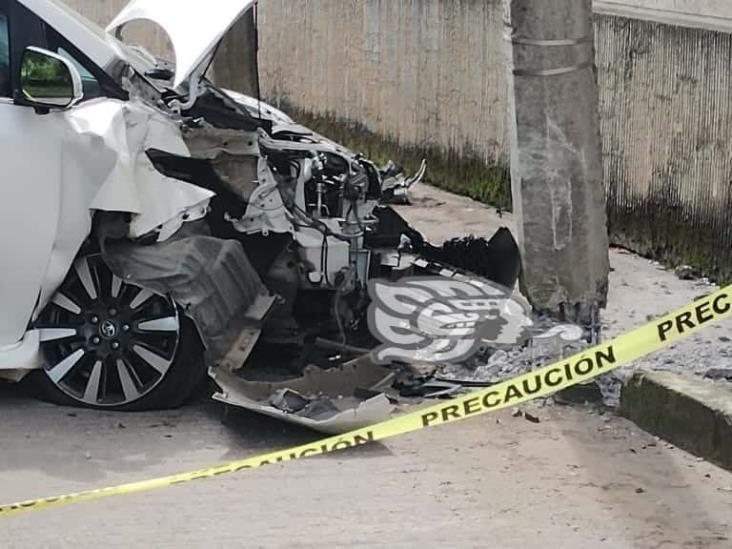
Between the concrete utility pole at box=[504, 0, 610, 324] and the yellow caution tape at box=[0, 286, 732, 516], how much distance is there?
1.38 meters

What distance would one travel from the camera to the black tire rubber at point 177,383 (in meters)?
6.89

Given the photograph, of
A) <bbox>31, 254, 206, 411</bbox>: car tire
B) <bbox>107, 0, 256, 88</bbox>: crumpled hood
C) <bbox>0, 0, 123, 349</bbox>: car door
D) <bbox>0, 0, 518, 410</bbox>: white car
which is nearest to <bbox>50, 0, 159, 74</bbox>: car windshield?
<bbox>0, 0, 518, 410</bbox>: white car

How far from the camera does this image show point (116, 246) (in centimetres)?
693

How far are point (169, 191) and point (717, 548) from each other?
3.04 meters

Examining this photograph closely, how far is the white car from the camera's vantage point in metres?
6.73

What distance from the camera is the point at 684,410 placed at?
6.50 meters

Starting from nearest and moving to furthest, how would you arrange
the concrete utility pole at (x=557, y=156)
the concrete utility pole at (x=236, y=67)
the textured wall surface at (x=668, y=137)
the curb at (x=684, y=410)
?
the curb at (x=684, y=410)
the concrete utility pole at (x=557, y=156)
the textured wall surface at (x=668, y=137)
the concrete utility pole at (x=236, y=67)

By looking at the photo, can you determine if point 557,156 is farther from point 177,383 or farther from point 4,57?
point 4,57

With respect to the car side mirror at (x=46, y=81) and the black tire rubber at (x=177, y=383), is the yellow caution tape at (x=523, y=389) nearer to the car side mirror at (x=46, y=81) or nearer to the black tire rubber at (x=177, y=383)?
the black tire rubber at (x=177, y=383)

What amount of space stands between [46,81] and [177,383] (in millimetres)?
1519

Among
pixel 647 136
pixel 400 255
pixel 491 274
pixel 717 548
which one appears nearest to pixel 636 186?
pixel 647 136

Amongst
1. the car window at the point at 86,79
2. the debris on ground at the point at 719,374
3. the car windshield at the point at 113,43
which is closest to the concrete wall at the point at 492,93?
the debris on ground at the point at 719,374

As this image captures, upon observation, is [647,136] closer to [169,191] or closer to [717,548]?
[169,191]

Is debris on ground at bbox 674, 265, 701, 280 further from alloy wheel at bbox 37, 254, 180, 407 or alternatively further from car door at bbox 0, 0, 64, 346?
car door at bbox 0, 0, 64, 346
